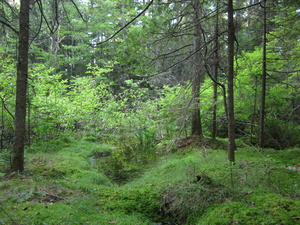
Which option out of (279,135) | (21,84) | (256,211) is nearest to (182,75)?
(279,135)

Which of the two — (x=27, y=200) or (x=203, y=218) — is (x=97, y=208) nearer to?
(x=27, y=200)

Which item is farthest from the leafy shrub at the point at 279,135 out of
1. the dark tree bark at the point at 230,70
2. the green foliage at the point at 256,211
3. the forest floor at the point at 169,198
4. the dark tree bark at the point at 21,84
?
the dark tree bark at the point at 21,84

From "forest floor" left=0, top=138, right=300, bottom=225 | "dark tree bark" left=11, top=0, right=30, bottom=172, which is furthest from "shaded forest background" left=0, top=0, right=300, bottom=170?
"forest floor" left=0, top=138, right=300, bottom=225

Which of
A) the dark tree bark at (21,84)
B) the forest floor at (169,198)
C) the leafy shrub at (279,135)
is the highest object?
the dark tree bark at (21,84)

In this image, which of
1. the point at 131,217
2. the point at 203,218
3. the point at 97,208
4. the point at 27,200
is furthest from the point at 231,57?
the point at 27,200

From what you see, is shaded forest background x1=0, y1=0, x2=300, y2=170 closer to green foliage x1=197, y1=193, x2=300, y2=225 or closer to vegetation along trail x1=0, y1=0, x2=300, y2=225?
vegetation along trail x1=0, y1=0, x2=300, y2=225

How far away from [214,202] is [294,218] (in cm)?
106

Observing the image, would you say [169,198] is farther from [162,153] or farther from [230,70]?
[162,153]

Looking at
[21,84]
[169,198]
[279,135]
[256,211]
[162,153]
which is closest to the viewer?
[256,211]

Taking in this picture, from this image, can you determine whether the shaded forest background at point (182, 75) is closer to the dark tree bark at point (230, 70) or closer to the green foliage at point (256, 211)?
the dark tree bark at point (230, 70)

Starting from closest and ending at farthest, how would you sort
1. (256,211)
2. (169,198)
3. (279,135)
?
1. (256,211)
2. (169,198)
3. (279,135)

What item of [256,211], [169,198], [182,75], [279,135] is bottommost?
[169,198]

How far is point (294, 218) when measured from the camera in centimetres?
235

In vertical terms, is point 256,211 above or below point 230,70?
below
